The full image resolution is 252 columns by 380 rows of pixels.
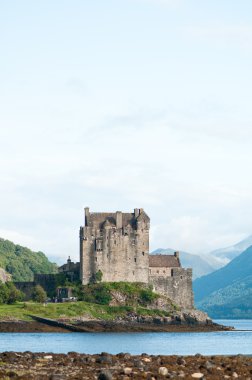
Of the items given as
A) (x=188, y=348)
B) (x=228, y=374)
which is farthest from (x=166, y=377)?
(x=188, y=348)

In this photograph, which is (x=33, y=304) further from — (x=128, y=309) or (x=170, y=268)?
(x=170, y=268)

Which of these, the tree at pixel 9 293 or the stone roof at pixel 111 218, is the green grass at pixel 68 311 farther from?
the stone roof at pixel 111 218

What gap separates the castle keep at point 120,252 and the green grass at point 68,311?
568cm

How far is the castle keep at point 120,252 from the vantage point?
495ft

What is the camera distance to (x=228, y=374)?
57125 mm

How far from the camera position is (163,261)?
160m

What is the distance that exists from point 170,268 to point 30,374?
103 m

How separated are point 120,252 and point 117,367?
91507 millimetres

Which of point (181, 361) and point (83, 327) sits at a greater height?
point (83, 327)

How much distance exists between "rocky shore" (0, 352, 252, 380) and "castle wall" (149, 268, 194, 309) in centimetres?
8599

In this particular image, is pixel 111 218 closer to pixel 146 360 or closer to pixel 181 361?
pixel 146 360

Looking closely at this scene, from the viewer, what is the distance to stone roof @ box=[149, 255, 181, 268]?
519 ft

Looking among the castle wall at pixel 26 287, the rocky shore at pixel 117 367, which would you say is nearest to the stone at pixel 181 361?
the rocky shore at pixel 117 367

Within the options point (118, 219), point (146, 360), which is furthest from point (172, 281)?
point (146, 360)
